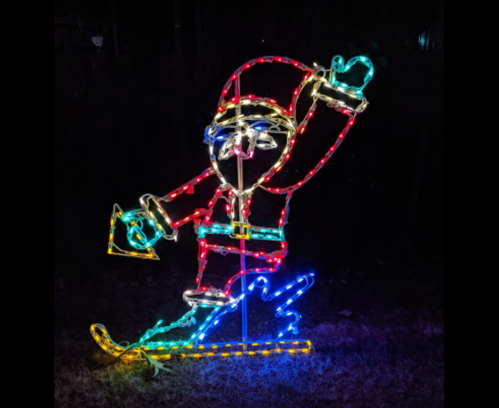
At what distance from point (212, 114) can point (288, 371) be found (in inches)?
99.6

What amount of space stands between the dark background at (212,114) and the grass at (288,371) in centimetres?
100

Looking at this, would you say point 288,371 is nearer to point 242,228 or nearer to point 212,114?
point 242,228

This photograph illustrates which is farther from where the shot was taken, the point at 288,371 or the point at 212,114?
the point at 212,114

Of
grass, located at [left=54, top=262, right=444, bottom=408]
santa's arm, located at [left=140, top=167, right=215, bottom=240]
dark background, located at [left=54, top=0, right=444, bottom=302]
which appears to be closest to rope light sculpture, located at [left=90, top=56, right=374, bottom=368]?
santa's arm, located at [left=140, top=167, right=215, bottom=240]

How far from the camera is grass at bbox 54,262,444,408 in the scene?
303 cm

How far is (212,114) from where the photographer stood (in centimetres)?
456

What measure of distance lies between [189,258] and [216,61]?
2.13 m

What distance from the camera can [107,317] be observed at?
4.18 meters

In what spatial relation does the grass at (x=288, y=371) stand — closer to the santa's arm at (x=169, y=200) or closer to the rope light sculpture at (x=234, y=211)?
the rope light sculpture at (x=234, y=211)

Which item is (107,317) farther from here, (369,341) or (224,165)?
(369,341)

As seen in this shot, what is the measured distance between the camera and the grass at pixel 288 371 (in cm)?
303

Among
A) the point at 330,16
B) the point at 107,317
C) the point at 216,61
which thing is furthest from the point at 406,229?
the point at 107,317

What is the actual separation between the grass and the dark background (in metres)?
1.00

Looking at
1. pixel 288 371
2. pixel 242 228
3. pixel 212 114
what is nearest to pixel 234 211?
pixel 242 228
